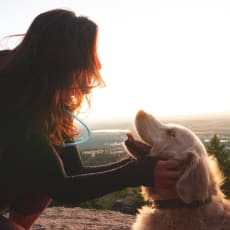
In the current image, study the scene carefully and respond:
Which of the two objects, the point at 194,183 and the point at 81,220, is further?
the point at 81,220

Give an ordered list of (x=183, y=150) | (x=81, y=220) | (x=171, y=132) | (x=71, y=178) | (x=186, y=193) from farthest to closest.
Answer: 1. (x=81, y=220)
2. (x=171, y=132)
3. (x=183, y=150)
4. (x=71, y=178)
5. (x=186, y=193)

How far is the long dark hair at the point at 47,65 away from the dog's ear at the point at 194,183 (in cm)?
121


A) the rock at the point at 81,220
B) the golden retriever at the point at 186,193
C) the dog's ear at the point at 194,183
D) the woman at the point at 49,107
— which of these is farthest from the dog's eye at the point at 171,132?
the rock at the point at 81,220

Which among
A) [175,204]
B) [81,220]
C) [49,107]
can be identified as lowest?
[81,220]

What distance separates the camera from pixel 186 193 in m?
3.55

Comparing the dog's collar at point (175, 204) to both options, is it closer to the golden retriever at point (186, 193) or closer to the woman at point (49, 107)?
the golden retriever at point (186, 193)

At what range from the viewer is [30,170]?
382 cm

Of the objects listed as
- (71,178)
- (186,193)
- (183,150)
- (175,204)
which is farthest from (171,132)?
(71,178)

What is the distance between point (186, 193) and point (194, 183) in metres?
0.10

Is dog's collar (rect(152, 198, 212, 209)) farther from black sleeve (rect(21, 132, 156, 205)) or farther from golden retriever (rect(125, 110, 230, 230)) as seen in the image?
black sleeve (rect(21, 132, 156, 205))

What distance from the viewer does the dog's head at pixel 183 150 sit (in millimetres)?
3568

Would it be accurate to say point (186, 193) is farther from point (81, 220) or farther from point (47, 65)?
point (81, 220)

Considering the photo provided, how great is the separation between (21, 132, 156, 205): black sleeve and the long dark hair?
260mm

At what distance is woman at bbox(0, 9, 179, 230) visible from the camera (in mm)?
3625
